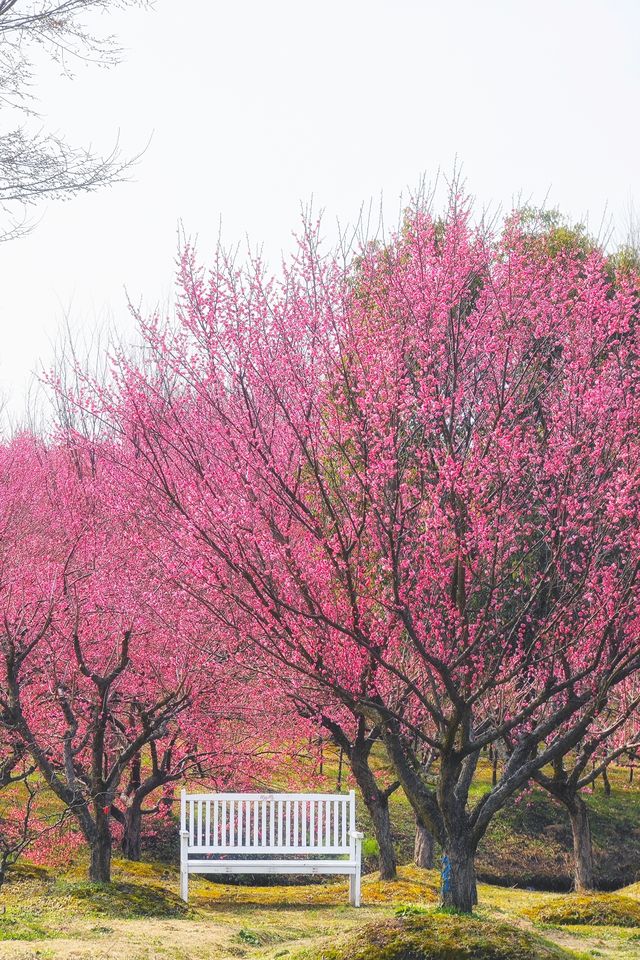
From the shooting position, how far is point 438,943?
6.00 metres

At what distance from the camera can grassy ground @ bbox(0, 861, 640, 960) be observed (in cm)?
614

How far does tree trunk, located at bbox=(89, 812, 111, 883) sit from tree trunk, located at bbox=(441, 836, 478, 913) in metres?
3.93

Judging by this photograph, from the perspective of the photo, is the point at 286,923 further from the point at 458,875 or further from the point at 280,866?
the point at 458,875

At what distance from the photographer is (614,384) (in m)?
8.56

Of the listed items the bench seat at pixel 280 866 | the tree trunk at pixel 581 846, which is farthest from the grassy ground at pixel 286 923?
the tree trunk at pixel 581 846

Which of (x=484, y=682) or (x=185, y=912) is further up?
(x=484, y=682)

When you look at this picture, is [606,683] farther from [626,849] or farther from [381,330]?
[626,849]

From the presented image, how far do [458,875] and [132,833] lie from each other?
6.69m

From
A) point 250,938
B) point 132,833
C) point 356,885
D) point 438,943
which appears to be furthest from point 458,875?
point 132,833

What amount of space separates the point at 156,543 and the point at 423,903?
5.22 metres

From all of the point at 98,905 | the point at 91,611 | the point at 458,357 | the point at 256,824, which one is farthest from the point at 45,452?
the point at 458,357

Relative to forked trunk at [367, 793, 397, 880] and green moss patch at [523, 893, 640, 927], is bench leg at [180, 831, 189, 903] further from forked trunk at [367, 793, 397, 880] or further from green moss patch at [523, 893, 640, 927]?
green moss patch at [523, 893, 640, 927]

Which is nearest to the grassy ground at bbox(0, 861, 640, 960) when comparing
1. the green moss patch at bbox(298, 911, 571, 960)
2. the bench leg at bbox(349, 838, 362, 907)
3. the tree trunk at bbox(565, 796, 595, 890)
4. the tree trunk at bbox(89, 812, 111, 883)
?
the green moss patch at bbox(298, 911, 571, 960)

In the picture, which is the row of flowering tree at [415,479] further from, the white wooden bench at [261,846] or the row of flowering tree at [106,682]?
the white wooden bench at [261,846]
